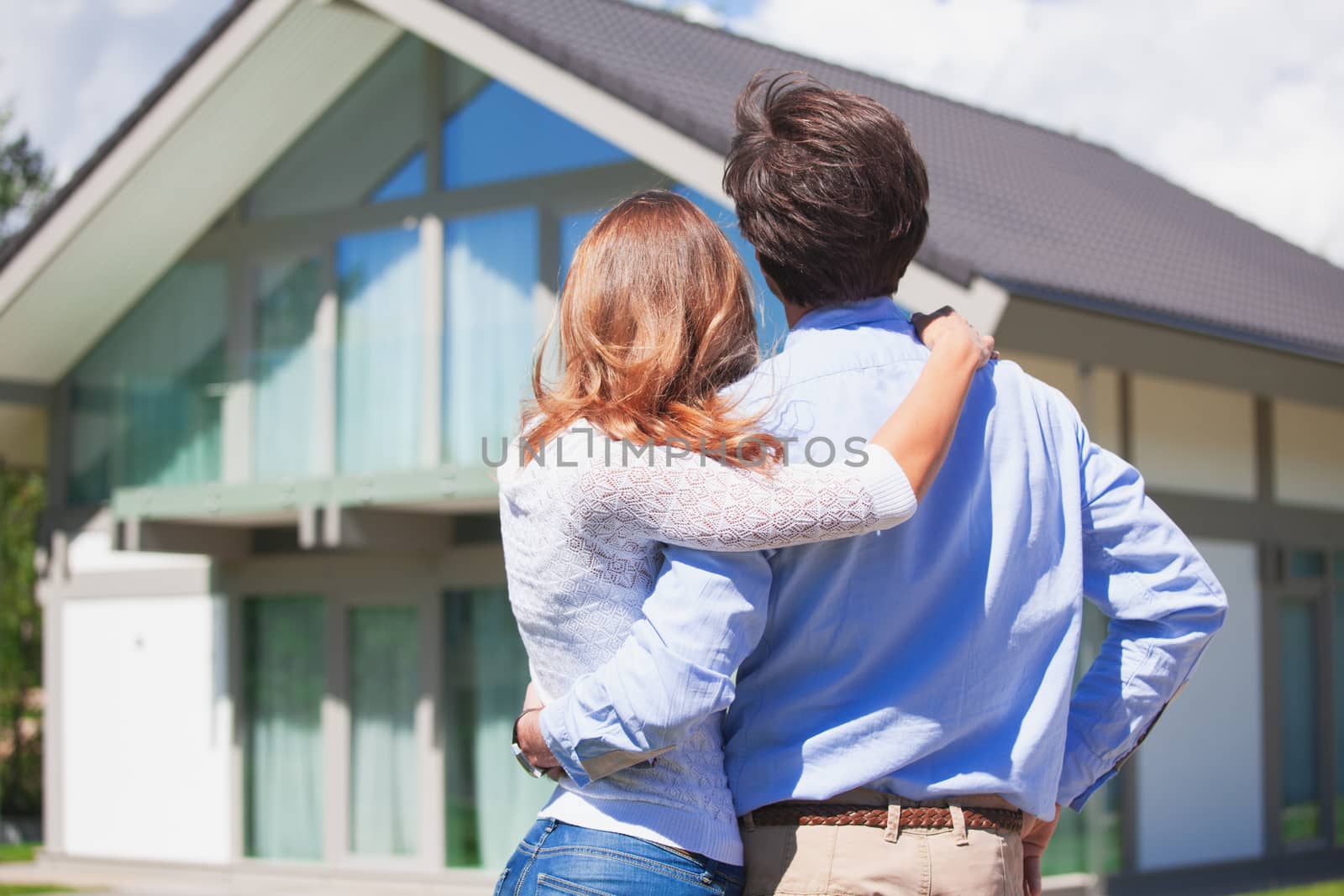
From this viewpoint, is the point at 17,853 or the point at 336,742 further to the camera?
the point at 17,853

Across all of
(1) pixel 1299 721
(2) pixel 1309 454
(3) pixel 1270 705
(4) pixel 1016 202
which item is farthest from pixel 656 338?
(2) pixel 1309 454

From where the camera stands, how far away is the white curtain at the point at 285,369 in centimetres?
1322

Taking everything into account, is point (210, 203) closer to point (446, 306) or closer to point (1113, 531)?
point (446, 306)

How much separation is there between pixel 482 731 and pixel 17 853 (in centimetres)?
650

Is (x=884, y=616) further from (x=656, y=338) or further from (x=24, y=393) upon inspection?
(x=24, y=393)

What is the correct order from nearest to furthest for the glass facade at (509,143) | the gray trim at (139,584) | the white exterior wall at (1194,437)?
the white exterior wall at (1194,437) → the glass facade at (509,143) → the gray trim at (139,584)

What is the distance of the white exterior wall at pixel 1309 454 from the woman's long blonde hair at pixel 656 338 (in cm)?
1154

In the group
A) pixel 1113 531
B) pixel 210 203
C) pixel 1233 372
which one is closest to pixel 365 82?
pixel 210 203

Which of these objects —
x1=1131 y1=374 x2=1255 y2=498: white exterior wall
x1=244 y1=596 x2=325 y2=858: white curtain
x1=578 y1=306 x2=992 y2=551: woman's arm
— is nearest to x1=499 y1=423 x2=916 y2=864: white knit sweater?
x1=578 y1=306 x2=992 y2=551: woman's arm

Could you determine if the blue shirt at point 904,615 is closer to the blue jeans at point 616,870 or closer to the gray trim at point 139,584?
the blue jeans at point 616,870

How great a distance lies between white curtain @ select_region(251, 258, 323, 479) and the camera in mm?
13219

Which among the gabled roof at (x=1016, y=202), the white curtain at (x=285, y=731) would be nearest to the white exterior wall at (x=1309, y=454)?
the gabled roof at (x=1016, y=202)

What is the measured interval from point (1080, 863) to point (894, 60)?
7812 cm

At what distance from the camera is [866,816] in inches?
76.1
